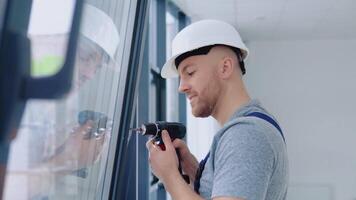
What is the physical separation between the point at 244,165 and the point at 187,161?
0.41 meters

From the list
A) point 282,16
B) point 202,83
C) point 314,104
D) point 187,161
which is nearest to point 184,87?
point 202,83

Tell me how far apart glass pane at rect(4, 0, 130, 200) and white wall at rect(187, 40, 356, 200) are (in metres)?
4.93

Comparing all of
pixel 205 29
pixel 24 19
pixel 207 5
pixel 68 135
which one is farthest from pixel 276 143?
pixel 207 5

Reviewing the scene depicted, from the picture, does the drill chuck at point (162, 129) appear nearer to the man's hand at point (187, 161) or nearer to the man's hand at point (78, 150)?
the man's hand at point (187, 161)

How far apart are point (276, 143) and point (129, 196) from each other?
1073 mm

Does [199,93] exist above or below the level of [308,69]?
below

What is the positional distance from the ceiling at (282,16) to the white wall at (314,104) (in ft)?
0.92

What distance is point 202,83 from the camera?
4.08ft

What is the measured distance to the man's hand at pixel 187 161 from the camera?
139cm

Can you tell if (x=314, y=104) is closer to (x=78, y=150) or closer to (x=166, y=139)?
(x=166, y=139)

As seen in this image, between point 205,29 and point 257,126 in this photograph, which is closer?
point 257,126

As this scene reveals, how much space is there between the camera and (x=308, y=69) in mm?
6176

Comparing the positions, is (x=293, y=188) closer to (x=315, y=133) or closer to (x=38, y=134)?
(x=315, y=133)

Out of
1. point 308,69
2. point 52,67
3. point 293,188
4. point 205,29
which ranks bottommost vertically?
point 293,188
